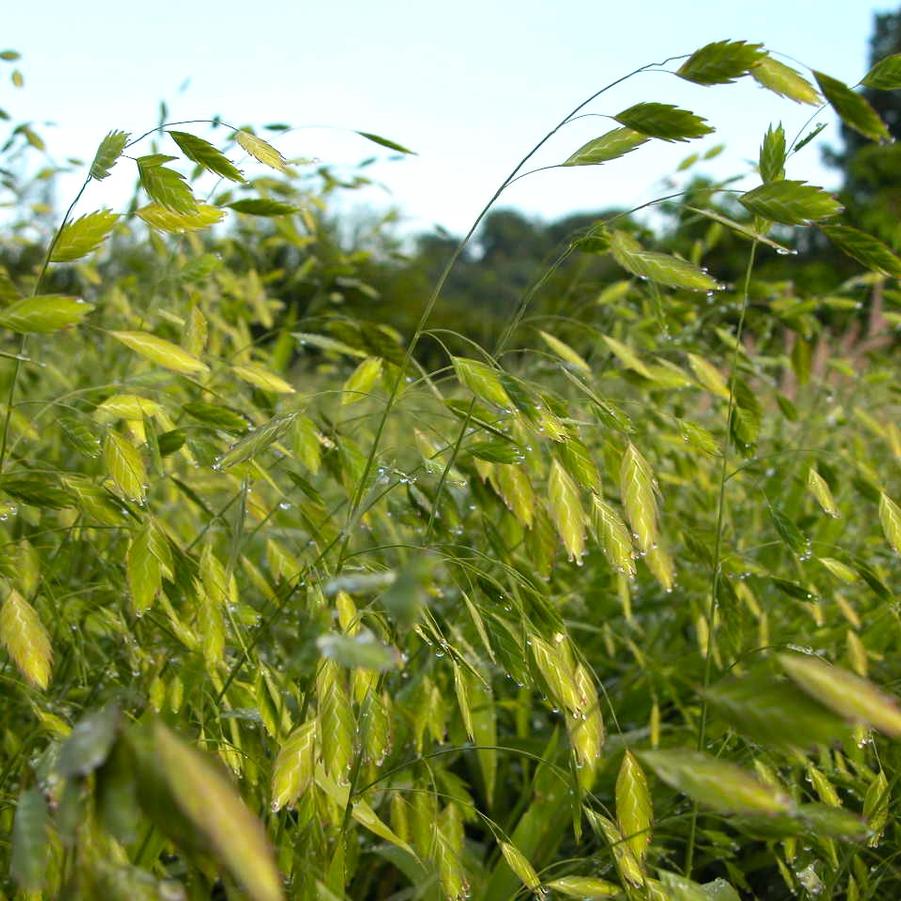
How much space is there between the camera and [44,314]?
82 centimetres

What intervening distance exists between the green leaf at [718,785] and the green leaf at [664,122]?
59 cm

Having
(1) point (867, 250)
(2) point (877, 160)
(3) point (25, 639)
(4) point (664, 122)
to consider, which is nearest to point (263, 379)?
(3) point (25, 639)

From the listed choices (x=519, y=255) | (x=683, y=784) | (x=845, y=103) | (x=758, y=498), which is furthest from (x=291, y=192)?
(x=519, y=255)

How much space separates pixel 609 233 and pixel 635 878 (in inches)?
28.3

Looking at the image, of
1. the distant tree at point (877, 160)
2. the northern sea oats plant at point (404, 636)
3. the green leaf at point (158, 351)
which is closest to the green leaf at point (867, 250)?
the northern sea oats plant at point (404, 636)

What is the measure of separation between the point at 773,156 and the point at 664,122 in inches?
10.0

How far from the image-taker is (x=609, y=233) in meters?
1.18

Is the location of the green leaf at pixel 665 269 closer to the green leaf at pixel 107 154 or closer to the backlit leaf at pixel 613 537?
the backlit leaf at pixel 613 537

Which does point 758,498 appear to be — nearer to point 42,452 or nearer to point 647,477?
point 647,477

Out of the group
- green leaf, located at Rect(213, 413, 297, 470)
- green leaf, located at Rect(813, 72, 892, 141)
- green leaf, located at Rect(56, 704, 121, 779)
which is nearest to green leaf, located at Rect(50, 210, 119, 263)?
green leaf, located at Rect(213, 413, 297, 470)

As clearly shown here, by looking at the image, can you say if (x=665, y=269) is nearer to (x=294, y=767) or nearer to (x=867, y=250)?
(x=867, y=250)

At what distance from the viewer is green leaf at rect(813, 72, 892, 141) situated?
0.89 metres

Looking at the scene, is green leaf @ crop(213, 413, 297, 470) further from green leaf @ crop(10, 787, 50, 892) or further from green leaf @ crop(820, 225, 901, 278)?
green leaf @ crop(820, 225, 901, 278)

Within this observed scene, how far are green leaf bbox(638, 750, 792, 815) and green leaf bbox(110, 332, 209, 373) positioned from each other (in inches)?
25.8
